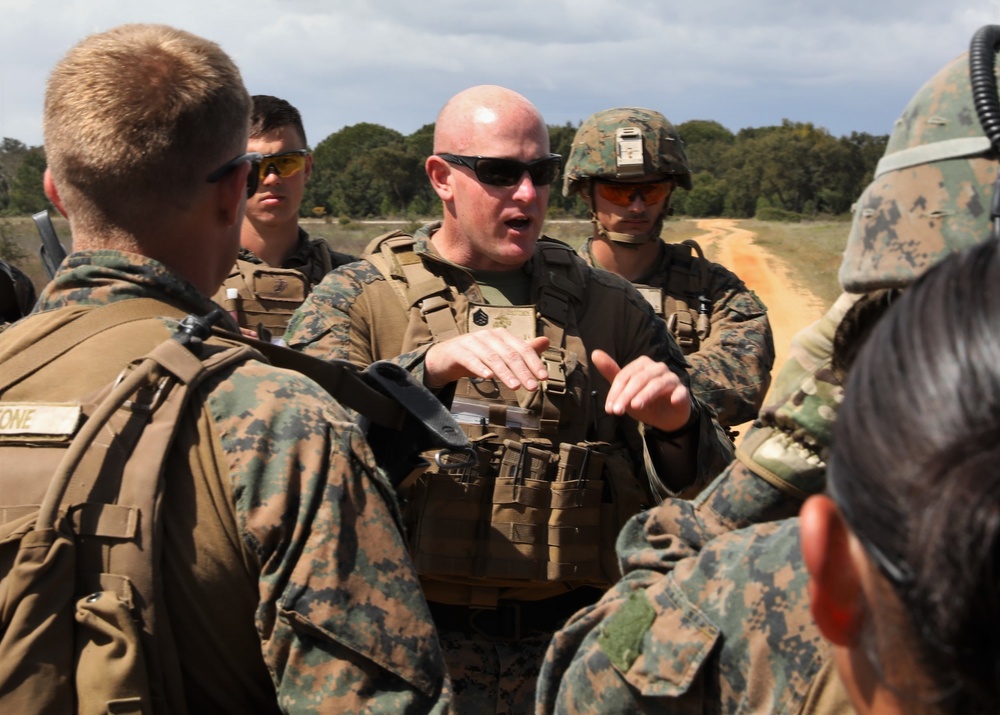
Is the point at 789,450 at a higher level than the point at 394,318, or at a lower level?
higher

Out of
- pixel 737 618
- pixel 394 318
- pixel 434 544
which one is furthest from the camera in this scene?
pixel 394 318

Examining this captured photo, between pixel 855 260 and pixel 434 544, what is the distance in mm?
2001

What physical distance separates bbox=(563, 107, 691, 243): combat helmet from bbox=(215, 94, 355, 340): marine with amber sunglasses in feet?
4.86

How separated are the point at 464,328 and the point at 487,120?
0.74 metres

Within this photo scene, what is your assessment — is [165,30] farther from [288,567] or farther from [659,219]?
[659,219]

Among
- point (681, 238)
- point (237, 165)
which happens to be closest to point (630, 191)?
point (237, 165)

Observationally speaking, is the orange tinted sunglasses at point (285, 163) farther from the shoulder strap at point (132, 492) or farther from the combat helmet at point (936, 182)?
the combat helmet at point (936, 182)

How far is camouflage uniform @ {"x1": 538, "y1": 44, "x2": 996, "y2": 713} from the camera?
4.68 ft

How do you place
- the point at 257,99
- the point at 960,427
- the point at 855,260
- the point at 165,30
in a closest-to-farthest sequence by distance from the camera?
the point at 960,427 → the point at 855,260 → the point at 165,30 → the point at 257,99

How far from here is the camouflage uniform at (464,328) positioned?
342 centimetres

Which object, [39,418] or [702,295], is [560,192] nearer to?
[702,295]

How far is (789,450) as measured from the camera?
1.64 meters

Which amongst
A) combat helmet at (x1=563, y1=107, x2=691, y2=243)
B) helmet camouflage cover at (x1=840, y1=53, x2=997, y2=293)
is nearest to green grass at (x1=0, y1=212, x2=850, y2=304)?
combat helmet at (x1=563, y1=107, x2=691, y2=243)

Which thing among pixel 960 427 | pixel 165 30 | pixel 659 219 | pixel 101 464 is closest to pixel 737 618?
pixel 960 427
